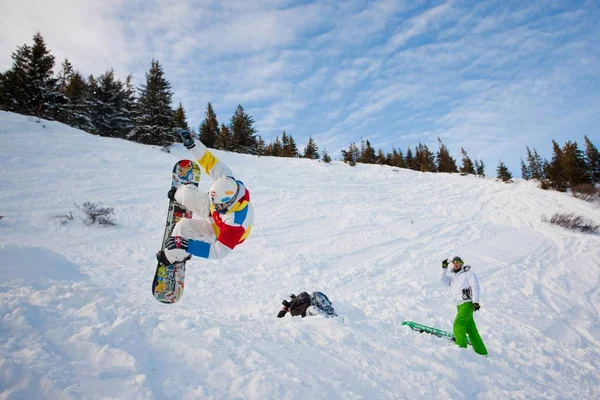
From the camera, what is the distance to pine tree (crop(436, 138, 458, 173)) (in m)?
52.8

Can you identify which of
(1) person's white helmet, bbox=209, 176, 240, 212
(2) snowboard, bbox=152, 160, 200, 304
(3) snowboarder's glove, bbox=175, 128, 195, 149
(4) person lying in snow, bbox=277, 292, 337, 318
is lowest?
(4) person lying in snow, bbox=277, 292, 337, 318

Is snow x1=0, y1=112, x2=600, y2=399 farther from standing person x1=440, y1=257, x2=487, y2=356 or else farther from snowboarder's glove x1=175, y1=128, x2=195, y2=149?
snowboarder's glove x1=175, y1=128, x2=195, y2=149

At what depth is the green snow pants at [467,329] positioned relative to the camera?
5230mm

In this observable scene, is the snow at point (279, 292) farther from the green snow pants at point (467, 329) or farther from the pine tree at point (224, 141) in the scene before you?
the pine tree at point (224, 141)

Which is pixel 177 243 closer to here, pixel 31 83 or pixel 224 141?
pixel 31 83

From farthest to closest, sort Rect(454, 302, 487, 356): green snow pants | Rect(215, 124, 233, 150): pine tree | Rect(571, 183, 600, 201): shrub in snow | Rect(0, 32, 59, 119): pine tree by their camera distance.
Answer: Rect(215, 124, 233, 150): pine tree
Rect(571, 183, 600, 201): shrub in snow
Rect(0, 32, 59, 119): pine tree
Rect(454, 302, 487, 356): green snow pants

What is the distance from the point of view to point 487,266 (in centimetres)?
1011

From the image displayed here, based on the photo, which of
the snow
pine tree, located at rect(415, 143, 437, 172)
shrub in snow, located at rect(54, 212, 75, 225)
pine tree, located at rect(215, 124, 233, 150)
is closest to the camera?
the snow

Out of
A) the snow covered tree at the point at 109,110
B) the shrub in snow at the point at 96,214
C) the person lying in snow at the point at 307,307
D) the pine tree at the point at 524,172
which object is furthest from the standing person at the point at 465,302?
the pine tree at the point at 524,172

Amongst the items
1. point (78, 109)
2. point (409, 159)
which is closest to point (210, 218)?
point (78, 109)

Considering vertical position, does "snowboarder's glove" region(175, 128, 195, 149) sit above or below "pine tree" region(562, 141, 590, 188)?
below

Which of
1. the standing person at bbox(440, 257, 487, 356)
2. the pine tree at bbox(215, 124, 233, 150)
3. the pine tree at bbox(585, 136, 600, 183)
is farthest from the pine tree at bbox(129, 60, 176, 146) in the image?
the pine tree at bbox(585, 136, 600, 183)

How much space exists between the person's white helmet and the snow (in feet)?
5.72

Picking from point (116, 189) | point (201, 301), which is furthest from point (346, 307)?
point (116, 189)
